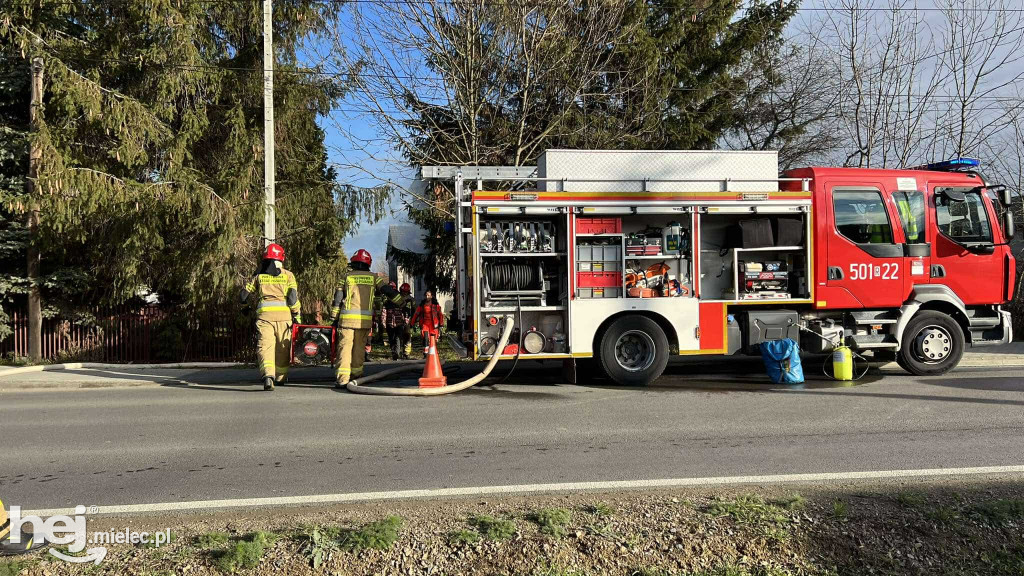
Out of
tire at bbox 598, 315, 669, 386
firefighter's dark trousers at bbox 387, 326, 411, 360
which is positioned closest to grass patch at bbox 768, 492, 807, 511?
tire at bbox 598, 315, 669, 386

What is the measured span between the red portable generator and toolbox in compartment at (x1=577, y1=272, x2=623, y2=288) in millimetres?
3509

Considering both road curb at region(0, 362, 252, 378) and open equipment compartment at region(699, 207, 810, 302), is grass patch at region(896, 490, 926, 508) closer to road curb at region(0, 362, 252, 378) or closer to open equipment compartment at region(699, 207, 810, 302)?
open equipment compartment at region(699, 207, 810, 302)

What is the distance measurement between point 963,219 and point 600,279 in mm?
5227

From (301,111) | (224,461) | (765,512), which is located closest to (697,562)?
(765,512)

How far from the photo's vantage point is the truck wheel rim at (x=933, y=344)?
9414 mm

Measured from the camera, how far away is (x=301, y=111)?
14781mm

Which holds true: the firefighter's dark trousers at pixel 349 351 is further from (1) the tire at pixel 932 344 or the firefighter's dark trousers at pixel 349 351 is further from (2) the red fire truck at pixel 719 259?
(1) the tire at pixel 932 344

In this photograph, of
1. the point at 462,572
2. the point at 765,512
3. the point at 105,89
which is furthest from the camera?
the point at 105,89

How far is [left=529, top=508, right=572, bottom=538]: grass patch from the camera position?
3520mm

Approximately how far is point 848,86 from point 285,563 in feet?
55.2

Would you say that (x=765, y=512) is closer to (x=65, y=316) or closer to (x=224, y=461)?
(x=224, y=461)

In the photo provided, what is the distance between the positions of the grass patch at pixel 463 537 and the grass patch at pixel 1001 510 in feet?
8.99

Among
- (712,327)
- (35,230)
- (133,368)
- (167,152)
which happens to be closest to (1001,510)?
(712,327)

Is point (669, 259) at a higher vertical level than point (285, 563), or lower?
higher
